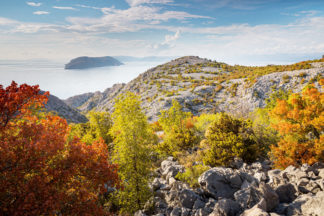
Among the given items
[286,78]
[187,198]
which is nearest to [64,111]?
[286,78]

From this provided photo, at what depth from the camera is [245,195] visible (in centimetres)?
966

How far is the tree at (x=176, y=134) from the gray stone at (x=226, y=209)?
38.8 feet

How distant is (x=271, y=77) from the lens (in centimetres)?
4303

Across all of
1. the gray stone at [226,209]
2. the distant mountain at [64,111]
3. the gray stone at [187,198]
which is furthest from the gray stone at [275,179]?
the distant mountain at [64,111]

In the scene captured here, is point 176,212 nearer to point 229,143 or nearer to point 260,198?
point 260,198

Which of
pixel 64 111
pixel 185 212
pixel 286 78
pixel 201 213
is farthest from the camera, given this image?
pixel 64 111

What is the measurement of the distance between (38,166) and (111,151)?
344 inches

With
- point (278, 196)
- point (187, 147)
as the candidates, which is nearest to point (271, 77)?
point (187, 147)

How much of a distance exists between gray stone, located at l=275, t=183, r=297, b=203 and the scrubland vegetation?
4475mm

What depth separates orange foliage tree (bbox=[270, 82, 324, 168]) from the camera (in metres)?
13.6

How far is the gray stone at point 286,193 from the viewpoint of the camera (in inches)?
386

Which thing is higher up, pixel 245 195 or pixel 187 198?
pixel 245 195

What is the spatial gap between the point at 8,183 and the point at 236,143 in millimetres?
15554

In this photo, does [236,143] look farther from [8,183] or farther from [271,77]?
[271,77]
